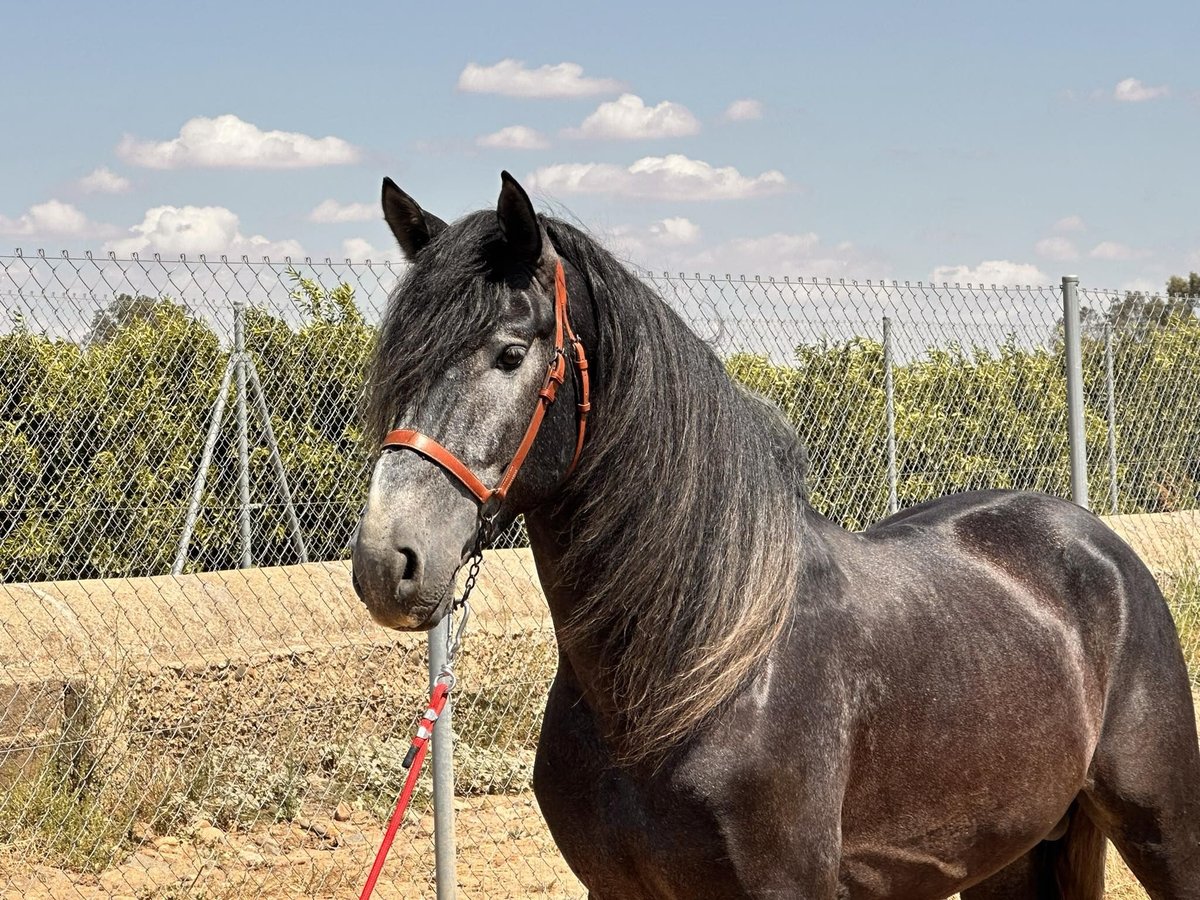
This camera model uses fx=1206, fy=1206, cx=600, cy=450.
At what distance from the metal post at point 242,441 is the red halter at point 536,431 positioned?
10.2 feet

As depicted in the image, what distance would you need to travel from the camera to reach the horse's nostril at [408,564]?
200 cm

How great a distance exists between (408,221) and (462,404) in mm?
510

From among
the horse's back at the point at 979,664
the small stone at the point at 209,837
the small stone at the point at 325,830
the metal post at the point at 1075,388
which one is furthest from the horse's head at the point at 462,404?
the metal post at the point at 1075,388

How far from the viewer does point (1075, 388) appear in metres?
5.50

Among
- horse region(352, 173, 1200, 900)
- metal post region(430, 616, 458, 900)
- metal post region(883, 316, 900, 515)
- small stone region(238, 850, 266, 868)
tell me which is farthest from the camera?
metal post region(883, 316, 900, 515)

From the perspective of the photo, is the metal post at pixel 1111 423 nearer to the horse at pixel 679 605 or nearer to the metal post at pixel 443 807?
the horse at pixel 679 605

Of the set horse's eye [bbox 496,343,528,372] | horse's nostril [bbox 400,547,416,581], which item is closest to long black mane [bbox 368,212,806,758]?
horse's eye [bbox 496,343,528,372]

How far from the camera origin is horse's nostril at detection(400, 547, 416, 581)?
6.58ft

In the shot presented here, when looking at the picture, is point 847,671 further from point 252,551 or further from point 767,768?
point 252,551

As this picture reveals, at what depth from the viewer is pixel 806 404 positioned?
647cm

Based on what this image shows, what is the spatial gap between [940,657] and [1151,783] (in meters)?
0.81

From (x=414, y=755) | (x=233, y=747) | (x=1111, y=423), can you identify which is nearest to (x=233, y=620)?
(x=233, y=747)

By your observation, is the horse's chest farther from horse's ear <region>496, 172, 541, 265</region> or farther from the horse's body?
horse's ear <region>496, 172, 541, 265</region>

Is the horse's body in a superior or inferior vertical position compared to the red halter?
inferior
